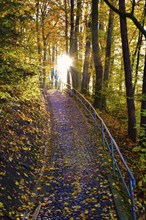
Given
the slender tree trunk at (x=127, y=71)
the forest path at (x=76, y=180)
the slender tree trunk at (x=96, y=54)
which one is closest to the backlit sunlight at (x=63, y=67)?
the slender tree trunk at (x=96, y=54)

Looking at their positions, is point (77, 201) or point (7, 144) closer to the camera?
point (77, 201)

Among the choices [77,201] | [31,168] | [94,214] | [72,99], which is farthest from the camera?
[72,99]

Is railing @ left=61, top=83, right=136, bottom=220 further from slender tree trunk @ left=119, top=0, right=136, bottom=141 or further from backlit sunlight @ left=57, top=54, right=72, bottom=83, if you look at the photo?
backlit sunlight @ left=57, top=54, right=72, bottom=83

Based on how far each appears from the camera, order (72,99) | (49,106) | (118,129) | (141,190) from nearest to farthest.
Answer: (141,190)
(118,129)
(49,106)
(72,99)

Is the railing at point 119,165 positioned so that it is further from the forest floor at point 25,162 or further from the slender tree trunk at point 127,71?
the slender tree trunk at point 127,71

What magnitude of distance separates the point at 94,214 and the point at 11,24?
19.6ft

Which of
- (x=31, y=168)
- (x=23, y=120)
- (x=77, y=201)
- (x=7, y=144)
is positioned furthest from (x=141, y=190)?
(x=23, y=120)

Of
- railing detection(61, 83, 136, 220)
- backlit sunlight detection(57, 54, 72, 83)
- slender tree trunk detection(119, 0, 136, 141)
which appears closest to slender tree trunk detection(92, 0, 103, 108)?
slender tree trunk detection(119, 0, 136, 141)

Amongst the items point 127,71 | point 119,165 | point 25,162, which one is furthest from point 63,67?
point 25,162

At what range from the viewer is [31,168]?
26.3 ft

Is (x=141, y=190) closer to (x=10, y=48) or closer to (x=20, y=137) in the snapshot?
(x=20, y=137)

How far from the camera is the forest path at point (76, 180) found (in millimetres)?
6060

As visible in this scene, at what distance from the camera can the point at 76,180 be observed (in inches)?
299

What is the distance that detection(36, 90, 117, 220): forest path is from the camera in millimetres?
6060
